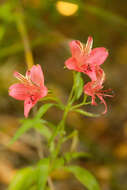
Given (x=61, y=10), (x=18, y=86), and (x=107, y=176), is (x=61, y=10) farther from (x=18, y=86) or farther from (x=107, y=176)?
(x=18, y=86)

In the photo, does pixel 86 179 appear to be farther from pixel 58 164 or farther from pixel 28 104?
pixel 28 104

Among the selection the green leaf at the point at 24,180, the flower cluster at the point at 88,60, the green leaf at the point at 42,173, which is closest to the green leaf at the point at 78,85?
the flower cluster at the point at 88,60

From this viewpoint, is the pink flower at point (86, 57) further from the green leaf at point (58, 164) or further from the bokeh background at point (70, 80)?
the bokeh background at point (70, 80)

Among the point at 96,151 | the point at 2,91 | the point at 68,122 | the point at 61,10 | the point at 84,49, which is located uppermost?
the point at 61,10

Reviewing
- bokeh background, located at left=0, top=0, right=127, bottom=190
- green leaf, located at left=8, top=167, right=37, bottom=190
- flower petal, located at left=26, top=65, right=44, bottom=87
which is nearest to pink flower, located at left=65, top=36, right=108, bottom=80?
flower petal, located at left=26, top=65, right=44, bottom=87

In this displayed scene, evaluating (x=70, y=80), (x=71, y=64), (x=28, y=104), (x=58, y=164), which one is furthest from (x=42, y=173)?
(x=70, y=80)

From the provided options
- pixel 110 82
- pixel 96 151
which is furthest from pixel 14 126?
pixel 110 82
